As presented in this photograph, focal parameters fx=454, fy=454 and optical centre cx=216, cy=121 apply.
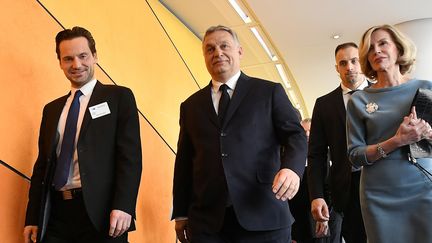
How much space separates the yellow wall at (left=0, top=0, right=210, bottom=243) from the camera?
8.38ft

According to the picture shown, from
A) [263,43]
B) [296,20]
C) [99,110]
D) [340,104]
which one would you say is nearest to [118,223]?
[99,110]

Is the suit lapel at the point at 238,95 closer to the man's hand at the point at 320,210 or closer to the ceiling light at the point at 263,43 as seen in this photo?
the man's hand at the point at 320,210

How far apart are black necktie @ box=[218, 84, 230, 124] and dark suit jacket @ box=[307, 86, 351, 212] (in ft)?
2.56

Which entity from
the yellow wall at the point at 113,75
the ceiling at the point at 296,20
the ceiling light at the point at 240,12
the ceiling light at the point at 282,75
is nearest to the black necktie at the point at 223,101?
the yellow wall at the point at 113,75

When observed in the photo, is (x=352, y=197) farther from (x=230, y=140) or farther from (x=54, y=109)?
(x=54, y=109)

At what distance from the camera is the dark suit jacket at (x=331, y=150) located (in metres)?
2.59

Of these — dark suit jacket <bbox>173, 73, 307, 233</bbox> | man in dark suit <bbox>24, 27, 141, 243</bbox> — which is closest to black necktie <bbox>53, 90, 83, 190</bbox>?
man in dark suit <bbox>24, 27, 141, 243</bbox>

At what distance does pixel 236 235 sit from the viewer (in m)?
2.05

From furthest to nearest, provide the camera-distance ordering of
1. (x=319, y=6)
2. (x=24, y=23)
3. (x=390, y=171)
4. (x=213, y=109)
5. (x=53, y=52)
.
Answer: (x=319, y=6)
(x=53, y=52)
(x=24, y=23)
(x=213, y=109)
(x=390, y=171)

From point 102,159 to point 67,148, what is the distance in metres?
0.18

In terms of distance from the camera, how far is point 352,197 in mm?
2533

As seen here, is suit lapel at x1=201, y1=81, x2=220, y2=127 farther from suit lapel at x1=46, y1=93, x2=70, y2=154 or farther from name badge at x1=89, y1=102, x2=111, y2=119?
suit lapel at x1=46, y1=93, x2=70, y2=154

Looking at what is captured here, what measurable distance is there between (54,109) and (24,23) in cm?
71

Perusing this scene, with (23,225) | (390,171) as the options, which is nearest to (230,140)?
(390,171)
